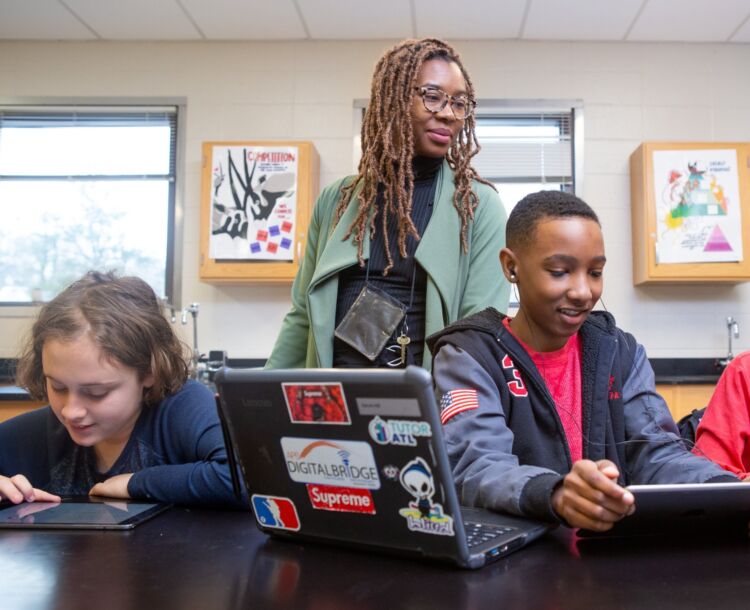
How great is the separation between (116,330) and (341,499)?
674mm

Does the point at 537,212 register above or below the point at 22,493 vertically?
above

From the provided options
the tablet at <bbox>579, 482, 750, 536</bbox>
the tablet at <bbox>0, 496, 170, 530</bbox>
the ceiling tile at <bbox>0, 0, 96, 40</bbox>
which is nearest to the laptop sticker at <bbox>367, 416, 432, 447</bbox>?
the tablet at <bbox>579, 482, 750, 536</bbox>

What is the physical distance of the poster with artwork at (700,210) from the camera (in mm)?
3584

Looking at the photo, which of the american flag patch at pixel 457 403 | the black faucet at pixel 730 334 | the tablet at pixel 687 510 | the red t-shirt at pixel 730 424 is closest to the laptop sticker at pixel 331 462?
the tablet at pixel 687 510

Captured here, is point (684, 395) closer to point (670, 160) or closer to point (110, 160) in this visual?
point (670, 160)

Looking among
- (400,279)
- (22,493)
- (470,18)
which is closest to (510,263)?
(400,279)

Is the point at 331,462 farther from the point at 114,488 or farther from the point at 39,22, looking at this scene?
the point at 39,22

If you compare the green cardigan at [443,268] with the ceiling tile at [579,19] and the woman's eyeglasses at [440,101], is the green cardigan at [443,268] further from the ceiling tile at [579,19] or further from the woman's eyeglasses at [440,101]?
the ceiling tile at [579,19]

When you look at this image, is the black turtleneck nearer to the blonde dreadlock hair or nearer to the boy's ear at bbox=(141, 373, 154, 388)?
the blonde dreadlock hair

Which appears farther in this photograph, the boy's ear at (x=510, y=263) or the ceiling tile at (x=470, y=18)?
the ceiling tile at (x=470, y=18)

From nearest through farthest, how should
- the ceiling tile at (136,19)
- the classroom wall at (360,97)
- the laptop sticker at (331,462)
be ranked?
the laptop sticker at (331,462) → the ceiling tile at (136,19) → the classroom wall at (360,97)

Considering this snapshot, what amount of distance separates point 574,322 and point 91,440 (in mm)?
780

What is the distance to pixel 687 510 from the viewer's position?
720mm

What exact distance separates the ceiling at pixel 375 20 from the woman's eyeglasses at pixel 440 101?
88.6 inches
